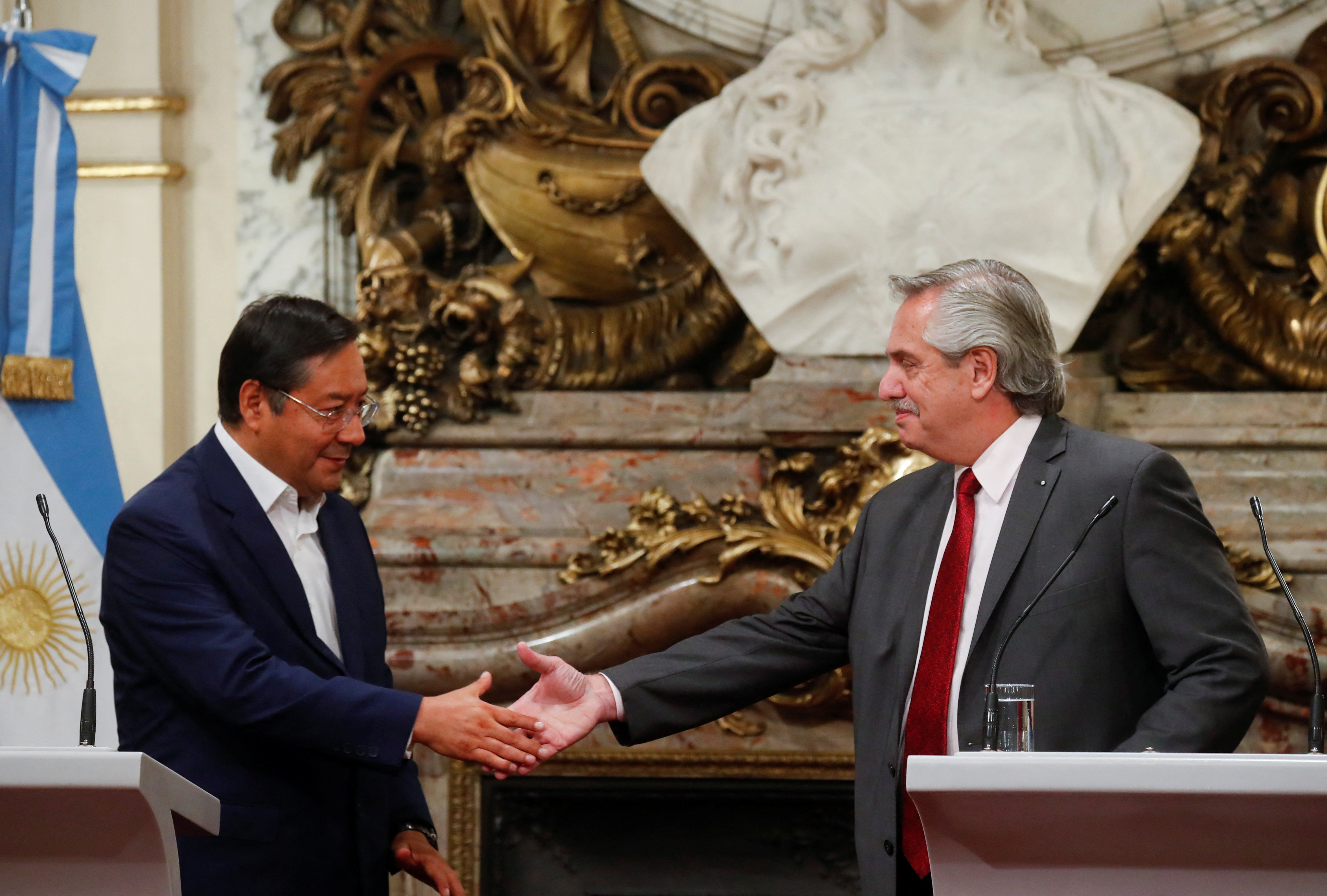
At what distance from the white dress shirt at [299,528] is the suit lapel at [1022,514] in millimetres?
1081

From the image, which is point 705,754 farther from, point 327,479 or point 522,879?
point 327,479

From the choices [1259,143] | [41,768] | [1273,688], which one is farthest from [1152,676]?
[1259,143]

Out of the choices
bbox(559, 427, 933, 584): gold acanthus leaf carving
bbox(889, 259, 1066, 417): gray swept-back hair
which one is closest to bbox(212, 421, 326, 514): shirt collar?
bbox(889, 259, 1066, 417): gray swept-back hair

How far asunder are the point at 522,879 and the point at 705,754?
63 cm

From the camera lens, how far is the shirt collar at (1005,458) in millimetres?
2506

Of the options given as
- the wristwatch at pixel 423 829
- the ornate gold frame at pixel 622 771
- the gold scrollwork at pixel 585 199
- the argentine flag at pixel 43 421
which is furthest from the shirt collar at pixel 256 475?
the gold scrollwork at pixel 585 199

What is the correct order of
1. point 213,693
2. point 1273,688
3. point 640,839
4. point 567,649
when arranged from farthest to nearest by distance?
1. point 640,839
2. point 567,649
3. point 1273,688
4. point 213,693

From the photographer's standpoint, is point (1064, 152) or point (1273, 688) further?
point (1064, 152)

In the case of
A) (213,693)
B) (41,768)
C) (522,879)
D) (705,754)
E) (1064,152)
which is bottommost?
(522,879)

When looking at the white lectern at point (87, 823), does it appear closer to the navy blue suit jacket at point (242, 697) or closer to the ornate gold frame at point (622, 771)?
the navy blue suit jacket at point (242, 697)

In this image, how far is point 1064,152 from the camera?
3.93 m

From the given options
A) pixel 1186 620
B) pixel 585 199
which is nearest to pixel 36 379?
pixel 585 199

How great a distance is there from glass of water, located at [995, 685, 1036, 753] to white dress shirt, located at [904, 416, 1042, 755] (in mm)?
280

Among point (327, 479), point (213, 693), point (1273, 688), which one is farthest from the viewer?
point (1273, 688)
